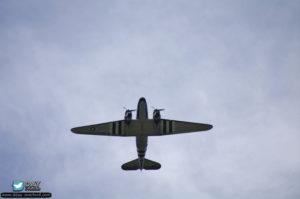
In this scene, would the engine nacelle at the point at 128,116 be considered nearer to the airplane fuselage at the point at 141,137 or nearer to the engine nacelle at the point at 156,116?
the airplane fuselage at the point at 141,137

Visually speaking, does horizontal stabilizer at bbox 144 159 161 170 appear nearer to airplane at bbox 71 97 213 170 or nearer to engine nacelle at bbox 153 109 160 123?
airplane at bbox 71 97 213 170

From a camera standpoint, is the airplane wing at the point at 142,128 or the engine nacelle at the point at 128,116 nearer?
the airplane wing at the point at 142,128

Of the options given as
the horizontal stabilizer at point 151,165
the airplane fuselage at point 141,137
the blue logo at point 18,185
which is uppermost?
the airplane fuselage at point 141,137

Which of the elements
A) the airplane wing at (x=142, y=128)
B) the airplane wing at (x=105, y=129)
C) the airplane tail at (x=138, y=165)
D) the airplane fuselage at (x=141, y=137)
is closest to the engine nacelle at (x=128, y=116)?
the airplane wing at (x=142, y=128)

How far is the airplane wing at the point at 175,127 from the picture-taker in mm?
50750

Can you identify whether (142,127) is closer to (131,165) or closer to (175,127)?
(175,127)

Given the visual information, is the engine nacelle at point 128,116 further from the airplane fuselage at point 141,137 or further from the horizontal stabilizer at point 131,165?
the horizontal stabilizer at point 131,165

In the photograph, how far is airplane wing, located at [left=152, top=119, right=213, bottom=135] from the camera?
167ft

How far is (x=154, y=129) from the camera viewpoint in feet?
166

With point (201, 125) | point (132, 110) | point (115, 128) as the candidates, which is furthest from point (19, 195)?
point (201, 125)

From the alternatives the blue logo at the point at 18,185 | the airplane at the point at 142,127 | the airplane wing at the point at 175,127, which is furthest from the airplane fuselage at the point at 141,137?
the blue logo at the point at 18,185

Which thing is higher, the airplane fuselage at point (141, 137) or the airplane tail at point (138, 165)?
the airplane fuselage at point (141, 137)

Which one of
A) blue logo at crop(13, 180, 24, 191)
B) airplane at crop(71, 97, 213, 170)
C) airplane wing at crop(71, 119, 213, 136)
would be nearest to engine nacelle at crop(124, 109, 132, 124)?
airplane at crop(71, 97, 213, 170)

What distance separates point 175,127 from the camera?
51562 mm
